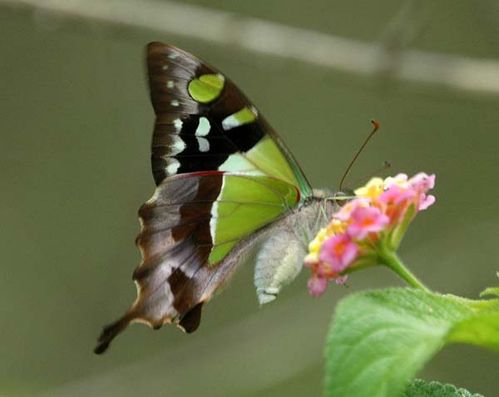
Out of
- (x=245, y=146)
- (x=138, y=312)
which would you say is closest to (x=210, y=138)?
(x=245, y=146)

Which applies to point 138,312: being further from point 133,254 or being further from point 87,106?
point 87,106

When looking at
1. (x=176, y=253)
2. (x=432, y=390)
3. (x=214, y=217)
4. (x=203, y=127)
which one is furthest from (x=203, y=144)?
(x=432, y=390)

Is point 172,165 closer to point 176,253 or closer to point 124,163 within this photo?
point 176,253

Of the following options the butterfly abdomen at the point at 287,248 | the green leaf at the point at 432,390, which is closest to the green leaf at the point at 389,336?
the green leaf at the point at 432,390

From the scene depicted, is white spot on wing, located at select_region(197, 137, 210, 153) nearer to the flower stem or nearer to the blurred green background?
the flower stem

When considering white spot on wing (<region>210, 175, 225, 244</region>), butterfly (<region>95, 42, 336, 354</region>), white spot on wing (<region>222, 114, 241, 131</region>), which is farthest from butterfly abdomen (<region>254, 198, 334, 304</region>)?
white spot on wing (<region>222, 114, 241, 131</region>)
